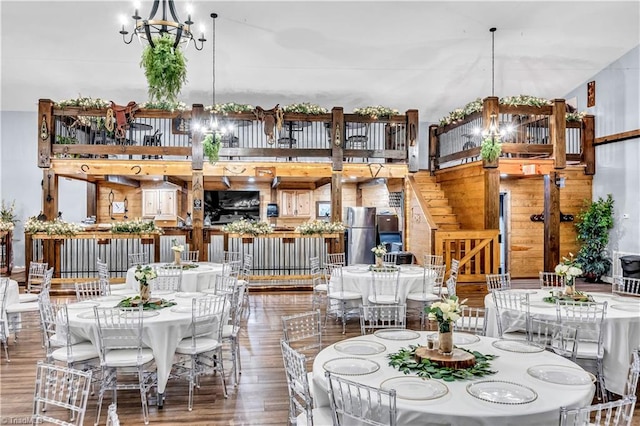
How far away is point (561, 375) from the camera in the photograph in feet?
8.60

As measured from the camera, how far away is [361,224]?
1241 centimetres

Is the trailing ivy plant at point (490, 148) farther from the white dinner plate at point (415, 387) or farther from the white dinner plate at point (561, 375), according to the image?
the white dinner plate at point (415, 387)

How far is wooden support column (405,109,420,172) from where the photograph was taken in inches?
406

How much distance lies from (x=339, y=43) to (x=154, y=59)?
18.9ft

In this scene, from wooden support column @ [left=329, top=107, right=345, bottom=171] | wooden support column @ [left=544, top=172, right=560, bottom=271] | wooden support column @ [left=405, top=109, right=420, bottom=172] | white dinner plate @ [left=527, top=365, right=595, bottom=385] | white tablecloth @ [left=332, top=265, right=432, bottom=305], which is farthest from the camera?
wooden support column @ [left=405, top=109, right=420, bottom=172]

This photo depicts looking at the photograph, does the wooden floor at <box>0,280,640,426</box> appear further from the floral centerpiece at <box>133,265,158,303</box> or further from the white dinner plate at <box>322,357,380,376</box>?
the white dinner plate at <box>322,357,380,376</box>

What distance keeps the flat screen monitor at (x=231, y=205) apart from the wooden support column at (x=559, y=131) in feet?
27.4

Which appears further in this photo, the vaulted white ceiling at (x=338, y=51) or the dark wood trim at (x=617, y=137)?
the dark wood trim at (x=617, y=137)

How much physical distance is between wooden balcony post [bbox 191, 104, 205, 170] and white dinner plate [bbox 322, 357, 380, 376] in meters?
7.79

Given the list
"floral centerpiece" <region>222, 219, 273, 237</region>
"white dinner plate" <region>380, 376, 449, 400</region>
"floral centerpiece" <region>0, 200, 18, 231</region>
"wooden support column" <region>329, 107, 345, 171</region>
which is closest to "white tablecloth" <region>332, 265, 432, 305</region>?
"floral centerpiece" <region>222, 219, 273, 237</region>

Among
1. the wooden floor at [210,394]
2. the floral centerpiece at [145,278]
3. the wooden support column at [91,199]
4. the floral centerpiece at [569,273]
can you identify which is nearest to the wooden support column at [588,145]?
the floral centerpiece at [569,273]

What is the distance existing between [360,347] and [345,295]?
3.30 m

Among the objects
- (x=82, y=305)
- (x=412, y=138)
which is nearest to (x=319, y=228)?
(x=412, y=138)

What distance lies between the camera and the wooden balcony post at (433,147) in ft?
40.2
